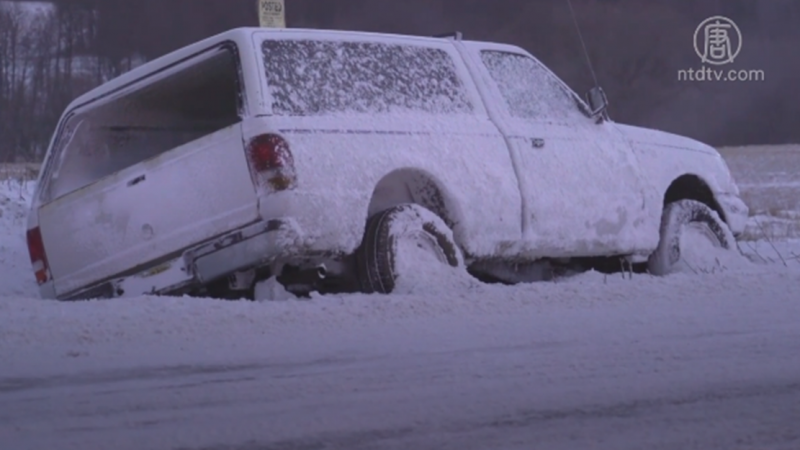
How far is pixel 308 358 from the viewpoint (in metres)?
5.55

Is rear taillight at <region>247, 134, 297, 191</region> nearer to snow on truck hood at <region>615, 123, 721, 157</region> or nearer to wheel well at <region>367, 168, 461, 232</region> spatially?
wheel well at <region>367, 168, 461, 232</region>

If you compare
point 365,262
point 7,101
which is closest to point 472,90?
point 365,262

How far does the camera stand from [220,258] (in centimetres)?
664

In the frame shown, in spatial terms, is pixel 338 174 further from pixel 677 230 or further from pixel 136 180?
pixel 677 230

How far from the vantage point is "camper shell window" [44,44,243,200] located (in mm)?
7727

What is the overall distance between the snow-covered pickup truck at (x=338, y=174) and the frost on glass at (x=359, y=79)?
0.01m

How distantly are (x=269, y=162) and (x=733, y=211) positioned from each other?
448 cm

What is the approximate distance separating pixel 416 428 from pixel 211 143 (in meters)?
2.88

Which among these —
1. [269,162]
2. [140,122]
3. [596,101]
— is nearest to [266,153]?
[269,162]

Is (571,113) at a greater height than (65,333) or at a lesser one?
greater

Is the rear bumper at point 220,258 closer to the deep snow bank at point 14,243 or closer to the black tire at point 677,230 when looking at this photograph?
the deep snow bank at point 14,243

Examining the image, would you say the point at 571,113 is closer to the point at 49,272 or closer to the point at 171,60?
the point at 171,60

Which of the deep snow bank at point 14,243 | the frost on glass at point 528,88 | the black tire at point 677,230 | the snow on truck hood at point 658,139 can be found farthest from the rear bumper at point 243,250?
the black tire at point 677,230

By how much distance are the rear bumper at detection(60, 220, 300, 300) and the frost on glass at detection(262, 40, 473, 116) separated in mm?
691
